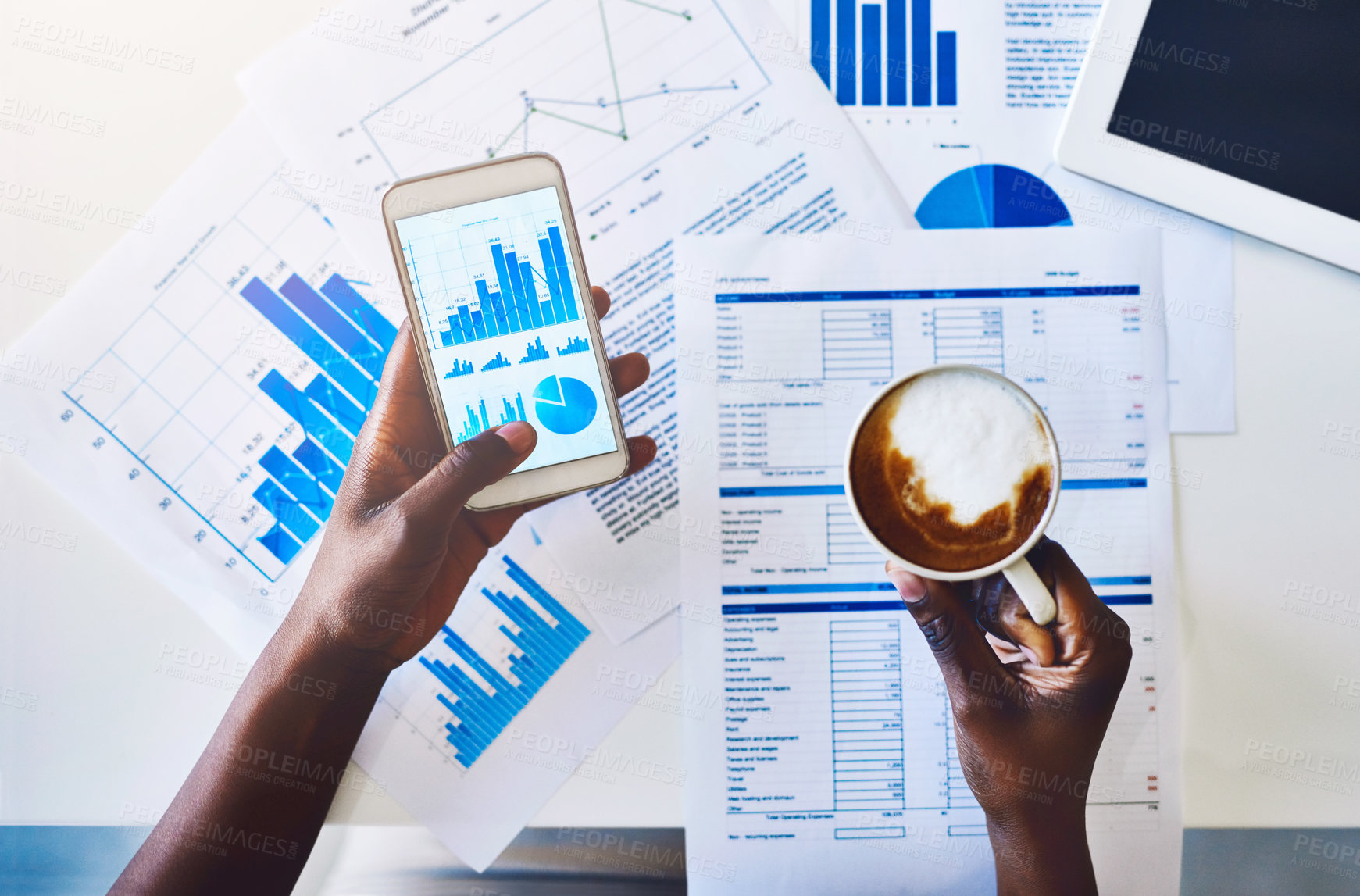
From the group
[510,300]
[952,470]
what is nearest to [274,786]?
[510,300]

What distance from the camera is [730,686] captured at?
1.95 ft

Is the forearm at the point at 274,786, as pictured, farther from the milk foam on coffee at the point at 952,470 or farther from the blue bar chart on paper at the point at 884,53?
the blue bar chart on paper at the point at 884,53

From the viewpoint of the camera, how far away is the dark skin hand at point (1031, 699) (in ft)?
1.71

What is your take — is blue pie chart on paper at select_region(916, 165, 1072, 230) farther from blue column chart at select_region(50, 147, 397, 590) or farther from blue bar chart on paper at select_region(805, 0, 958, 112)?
blue column chart at select_region(50, 147, 397, 590)

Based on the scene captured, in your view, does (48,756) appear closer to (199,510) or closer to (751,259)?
(199,510)

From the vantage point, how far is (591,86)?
2.02 ft

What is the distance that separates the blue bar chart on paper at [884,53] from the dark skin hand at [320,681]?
0.26 metres

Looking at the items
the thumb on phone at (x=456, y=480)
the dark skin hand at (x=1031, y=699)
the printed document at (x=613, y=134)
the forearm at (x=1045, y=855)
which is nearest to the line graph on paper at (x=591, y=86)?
the printed document at (x=613, y=134)

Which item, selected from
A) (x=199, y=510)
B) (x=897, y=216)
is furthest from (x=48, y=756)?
(x=897, y=216)

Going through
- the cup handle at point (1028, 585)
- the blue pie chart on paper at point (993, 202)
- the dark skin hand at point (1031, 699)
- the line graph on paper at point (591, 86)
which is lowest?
the dark skin hand at point (1031, 699)

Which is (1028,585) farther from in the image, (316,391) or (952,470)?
(316,391)

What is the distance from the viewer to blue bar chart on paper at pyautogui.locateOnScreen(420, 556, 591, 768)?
0.59m

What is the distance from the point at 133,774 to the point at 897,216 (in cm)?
74

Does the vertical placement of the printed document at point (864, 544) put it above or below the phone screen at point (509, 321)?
below
